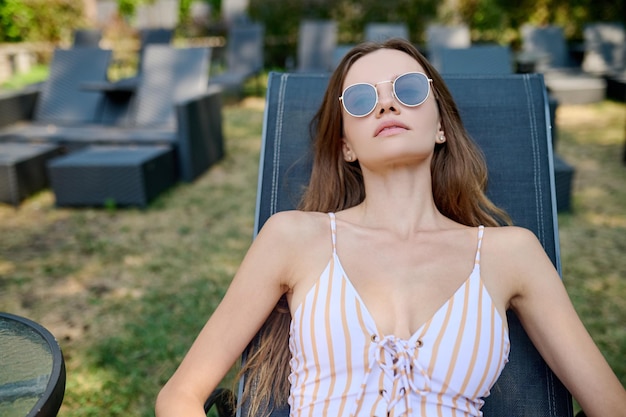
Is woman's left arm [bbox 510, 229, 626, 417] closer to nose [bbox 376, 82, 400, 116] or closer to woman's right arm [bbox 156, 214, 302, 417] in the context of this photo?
nose [bbox 376, 82, 400, 116]

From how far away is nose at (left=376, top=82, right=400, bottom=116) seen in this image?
5.42ft

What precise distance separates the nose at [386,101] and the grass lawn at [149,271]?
1827 millimetres

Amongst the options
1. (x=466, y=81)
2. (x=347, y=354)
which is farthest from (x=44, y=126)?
(x=347, y=354)

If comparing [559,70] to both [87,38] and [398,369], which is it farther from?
[398,369]

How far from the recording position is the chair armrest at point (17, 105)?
6.40m

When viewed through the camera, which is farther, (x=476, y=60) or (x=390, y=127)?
(x=476, y=60)

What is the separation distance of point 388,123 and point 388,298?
0.49 metres

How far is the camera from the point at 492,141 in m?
2.21

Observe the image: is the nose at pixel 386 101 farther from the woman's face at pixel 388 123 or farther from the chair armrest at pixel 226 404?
the chair armrest at pixel 226 404

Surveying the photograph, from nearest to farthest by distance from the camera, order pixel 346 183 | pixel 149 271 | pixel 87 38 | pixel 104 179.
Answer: pixel 346 183, pixel 149 271, pixel 104 179, pixel 87 38

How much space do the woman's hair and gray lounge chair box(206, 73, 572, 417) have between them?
0.52 ft

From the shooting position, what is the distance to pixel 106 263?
4.14 metres

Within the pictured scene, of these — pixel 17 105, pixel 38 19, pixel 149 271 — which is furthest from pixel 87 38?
pixel 149 271

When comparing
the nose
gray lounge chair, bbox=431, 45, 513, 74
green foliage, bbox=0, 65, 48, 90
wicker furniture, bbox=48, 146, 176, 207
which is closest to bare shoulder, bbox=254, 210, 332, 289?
the nose
